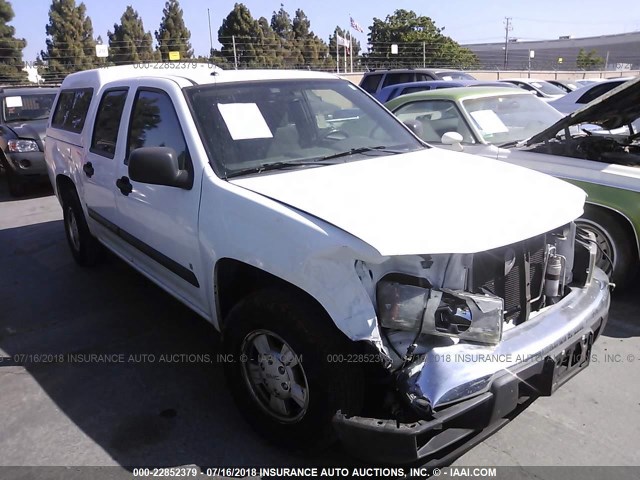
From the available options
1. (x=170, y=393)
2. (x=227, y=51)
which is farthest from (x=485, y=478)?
(x=227, y=51)

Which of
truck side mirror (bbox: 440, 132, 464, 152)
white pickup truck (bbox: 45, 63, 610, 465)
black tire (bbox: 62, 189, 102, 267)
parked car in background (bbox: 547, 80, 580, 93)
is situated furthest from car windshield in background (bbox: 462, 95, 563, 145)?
parked car in background (bbox: 547, 80, 580, 93)

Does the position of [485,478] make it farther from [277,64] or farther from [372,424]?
[277,64]

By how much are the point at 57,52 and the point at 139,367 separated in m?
35.6

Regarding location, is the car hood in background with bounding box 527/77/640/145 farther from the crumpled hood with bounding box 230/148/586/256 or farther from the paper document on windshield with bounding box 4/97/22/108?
the paper document on windshield with bounding box 4/97/22/108

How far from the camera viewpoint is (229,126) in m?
3.19

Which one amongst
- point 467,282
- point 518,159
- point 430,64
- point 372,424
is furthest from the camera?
point 430,64

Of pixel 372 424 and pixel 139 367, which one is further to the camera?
pixel 139 367

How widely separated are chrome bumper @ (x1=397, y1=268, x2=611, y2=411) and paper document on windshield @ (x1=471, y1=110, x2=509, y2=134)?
3.34 m

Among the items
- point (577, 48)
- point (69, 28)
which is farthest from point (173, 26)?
point (577, 48)

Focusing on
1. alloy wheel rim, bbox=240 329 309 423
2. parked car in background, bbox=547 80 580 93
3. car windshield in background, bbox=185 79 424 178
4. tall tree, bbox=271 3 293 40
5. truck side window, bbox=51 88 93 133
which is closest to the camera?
alloy wheel rim, bbox=240 329 309 423

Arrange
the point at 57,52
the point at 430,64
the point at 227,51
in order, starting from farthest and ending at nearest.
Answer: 1. the point at 430,64
2. the point at 57,52
3. the point at 227,51

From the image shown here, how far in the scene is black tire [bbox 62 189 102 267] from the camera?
17.5 ft

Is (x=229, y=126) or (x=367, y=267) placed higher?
(x=229, y=126)

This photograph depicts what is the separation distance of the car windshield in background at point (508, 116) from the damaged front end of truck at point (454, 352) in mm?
3326
